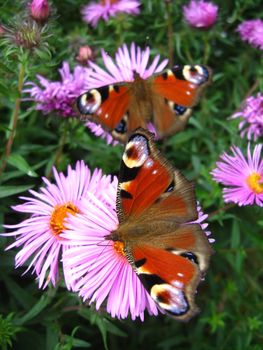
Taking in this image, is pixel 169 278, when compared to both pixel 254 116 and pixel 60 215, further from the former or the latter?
pixel 254 116

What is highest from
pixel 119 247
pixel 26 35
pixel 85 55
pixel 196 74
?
pixel 26 35

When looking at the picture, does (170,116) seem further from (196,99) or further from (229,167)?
(229,167)

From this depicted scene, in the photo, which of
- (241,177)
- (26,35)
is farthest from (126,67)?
(241,177)

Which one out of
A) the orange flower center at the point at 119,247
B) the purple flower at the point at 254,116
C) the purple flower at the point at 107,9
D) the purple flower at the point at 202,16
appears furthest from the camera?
the purple flower at the point at 107,9

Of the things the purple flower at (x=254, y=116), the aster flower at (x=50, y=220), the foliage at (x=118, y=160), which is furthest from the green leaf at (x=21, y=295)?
the purple flower at (x=254, y=116)

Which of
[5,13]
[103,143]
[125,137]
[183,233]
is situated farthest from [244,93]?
[183,233]

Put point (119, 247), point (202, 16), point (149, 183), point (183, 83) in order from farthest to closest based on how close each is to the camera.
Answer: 1. point (202, 16)
2. point (183, 83)
3. point (119, 247)
4. point (149, 183)

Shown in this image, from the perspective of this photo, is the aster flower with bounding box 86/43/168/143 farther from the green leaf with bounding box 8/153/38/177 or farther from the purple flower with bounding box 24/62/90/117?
the green leaf with bounding box 8/153/38/177

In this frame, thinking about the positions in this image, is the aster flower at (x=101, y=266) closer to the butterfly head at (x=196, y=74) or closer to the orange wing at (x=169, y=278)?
the orange wing at (x=169, y=278)
